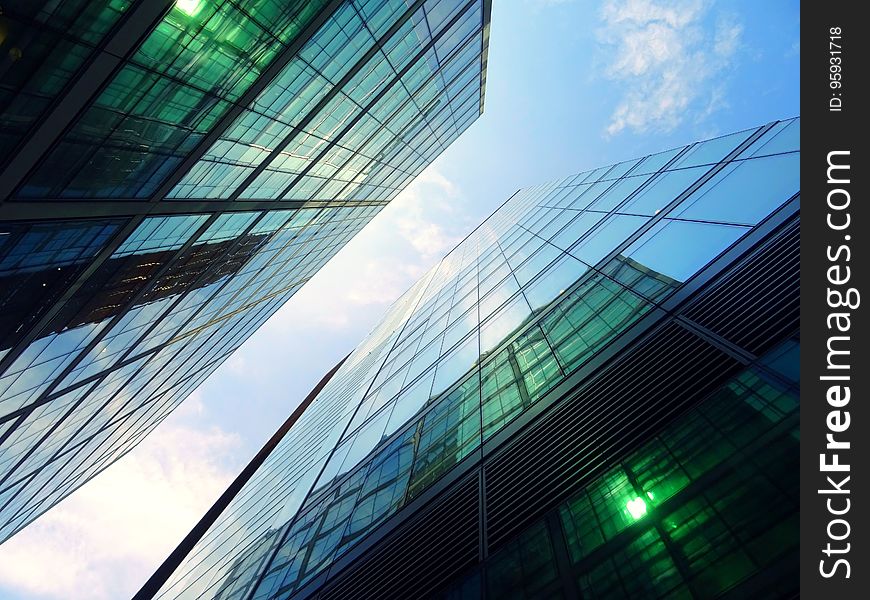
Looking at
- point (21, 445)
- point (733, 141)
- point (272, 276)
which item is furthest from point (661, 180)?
point (21, 445)

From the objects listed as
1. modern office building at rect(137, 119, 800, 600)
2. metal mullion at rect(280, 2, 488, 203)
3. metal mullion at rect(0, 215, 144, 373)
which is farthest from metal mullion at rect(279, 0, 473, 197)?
modern office building at rect(137, 119, 800, 600)

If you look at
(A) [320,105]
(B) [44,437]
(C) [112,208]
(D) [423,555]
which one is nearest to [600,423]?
(D) [423,555]

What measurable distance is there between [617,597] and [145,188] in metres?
16.6

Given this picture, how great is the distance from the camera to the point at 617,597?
4516 mm

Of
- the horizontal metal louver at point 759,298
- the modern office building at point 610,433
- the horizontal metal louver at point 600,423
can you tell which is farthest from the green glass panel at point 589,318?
the horizontal metal louver at point 759,298

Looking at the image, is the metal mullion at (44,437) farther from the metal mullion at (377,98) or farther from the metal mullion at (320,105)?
the metal mullion at (377,98)

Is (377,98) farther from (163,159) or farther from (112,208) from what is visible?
(112,208)

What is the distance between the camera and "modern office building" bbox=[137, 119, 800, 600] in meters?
4.67

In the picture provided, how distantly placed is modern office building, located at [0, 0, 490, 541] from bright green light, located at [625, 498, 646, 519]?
12.7 metres
